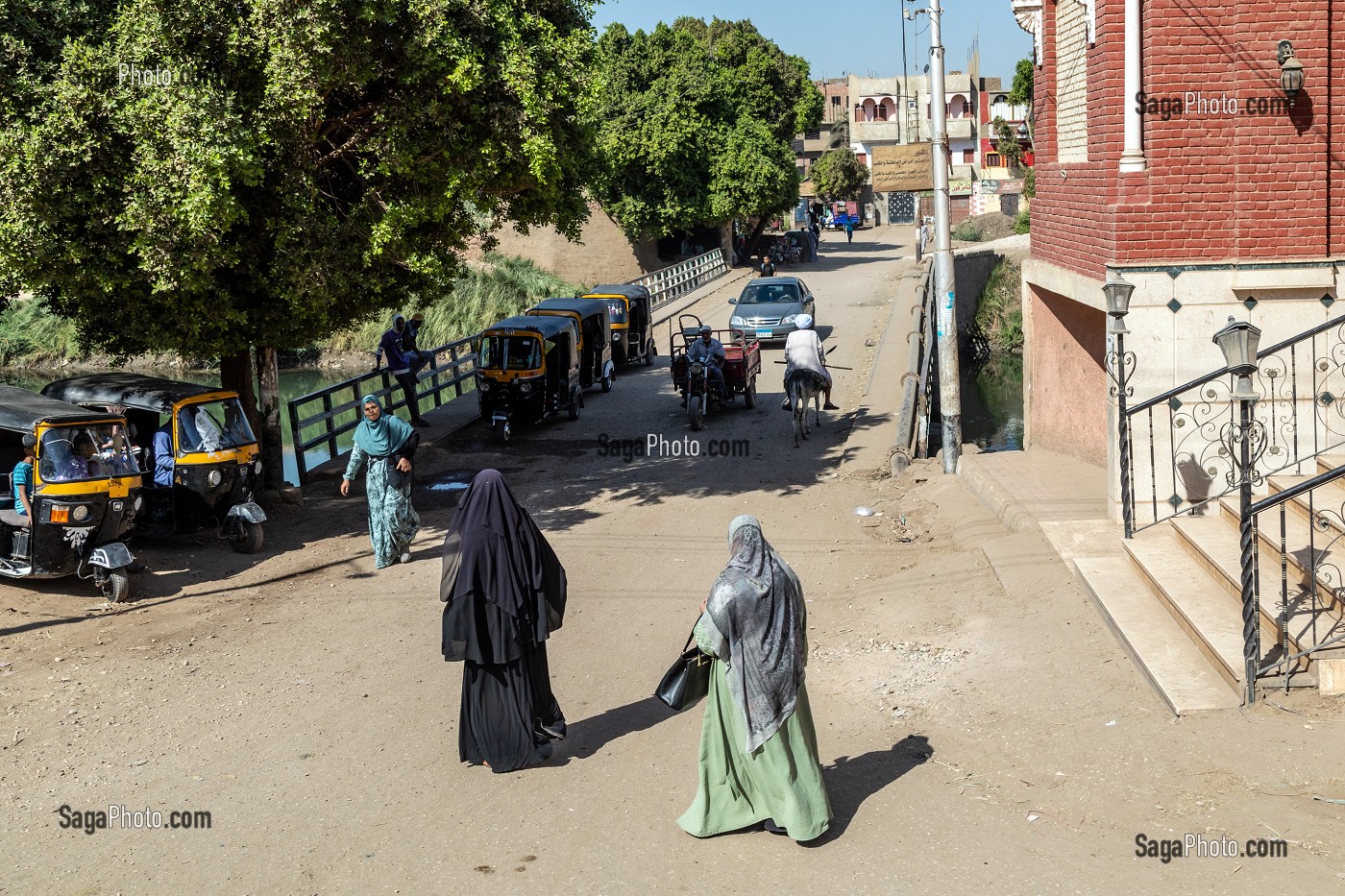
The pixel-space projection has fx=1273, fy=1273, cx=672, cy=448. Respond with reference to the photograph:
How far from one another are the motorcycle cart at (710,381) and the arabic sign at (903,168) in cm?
401

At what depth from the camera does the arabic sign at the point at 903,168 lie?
18141 mm

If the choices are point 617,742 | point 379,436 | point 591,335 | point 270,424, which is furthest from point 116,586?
point 591,335

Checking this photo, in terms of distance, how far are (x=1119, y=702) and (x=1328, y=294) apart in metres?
4.95

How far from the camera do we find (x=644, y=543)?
1377cm

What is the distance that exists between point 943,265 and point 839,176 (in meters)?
63.3

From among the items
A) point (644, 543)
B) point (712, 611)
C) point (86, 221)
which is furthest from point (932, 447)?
point (712, 611)

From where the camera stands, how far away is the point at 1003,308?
144 ft

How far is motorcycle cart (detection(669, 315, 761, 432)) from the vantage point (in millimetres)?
20375

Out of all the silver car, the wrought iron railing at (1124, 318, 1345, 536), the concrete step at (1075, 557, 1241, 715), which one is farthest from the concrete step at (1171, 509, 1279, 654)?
the silver car

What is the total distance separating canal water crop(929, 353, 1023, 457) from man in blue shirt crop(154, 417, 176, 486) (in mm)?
11432

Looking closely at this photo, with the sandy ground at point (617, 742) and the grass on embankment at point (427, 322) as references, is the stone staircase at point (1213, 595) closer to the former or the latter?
the sandy ground at point (617, 742)

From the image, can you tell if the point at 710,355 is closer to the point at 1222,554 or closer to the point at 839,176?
the point at 1222,554

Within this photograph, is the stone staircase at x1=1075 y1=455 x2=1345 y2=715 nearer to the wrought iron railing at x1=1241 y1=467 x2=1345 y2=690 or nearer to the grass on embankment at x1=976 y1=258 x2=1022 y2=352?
the wrought iron railing at x1=1241 y1=467 x2=1345 y2=690

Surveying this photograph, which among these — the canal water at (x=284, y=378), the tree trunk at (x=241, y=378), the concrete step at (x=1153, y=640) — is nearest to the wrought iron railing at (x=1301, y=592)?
the concrete step at (x=1153, y=640)
